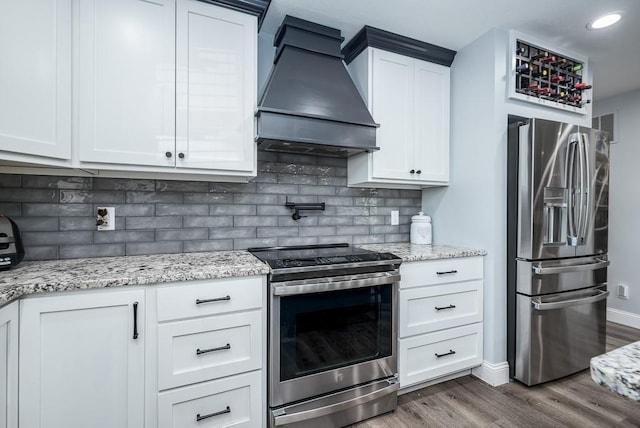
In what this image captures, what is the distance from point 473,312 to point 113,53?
2.73 m

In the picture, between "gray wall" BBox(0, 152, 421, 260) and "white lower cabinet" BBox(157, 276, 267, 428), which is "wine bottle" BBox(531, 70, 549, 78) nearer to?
"gray wall" BBox(0, 152, 421, 260)

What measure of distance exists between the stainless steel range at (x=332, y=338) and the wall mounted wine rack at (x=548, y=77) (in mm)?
1644

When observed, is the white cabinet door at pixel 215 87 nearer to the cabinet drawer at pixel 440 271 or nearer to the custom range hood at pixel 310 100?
the custom range hood at pixel 310 100

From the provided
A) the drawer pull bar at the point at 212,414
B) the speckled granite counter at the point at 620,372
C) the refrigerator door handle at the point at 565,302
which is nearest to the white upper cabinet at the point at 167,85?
the drawer pull bar at the point at 212,414

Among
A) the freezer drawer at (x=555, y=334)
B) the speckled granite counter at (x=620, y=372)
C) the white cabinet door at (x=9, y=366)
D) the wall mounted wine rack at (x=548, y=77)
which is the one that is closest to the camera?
the speckled granite counter at (x=620, y=372)

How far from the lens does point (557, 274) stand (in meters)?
2.14

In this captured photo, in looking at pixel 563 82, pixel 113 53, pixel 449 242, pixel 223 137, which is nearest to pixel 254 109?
pixel 223 137

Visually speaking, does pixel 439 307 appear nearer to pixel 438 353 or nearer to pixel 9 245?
pixel 438 353

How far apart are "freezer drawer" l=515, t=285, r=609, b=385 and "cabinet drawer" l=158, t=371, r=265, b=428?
179 centimetres

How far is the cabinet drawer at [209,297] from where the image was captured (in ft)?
4.66

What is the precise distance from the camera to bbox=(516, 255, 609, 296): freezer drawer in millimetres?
2090

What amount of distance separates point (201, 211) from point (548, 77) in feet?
9.15

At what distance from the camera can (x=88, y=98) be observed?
1523 millimetres

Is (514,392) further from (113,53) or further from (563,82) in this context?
(113,53)
